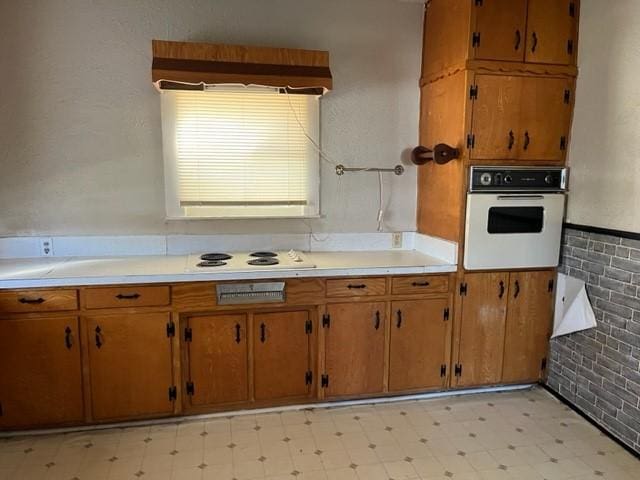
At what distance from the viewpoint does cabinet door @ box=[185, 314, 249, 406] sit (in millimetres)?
2709

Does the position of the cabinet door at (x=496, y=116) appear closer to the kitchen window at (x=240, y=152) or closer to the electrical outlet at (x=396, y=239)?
the electrical outlet at (x=396, y=239)

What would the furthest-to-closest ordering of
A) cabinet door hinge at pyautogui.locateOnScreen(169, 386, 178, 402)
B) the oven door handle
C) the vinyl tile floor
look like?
the oven door handle < cabinet door hinge at pyautogui.locateOnScreen(169, 386, 178, 402) < the vinyl tile floor

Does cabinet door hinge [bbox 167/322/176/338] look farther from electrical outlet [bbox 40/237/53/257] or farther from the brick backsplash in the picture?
the brick backsplash

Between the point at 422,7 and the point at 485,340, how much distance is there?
2270 mm

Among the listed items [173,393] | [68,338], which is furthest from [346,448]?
[68,338]

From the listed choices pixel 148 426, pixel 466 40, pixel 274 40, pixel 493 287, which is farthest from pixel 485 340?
pixel 274 40

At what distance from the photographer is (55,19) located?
287 centimetres

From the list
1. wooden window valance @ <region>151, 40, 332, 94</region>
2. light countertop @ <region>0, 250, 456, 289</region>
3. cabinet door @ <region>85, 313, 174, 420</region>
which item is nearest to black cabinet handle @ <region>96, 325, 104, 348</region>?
cabinet door @ <region>85, 313, 174, 420</region>

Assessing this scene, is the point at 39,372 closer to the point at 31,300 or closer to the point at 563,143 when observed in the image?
the point at 31,300

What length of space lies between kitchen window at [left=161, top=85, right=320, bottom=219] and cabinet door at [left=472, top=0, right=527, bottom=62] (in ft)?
3.54

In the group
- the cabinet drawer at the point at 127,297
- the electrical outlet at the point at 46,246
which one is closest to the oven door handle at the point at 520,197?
the cabinet drawer at the point at 127,297

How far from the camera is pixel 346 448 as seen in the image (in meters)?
2.53

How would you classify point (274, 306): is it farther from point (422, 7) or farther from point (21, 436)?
point (422, 7)

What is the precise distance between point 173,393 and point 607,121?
2.87 metres
